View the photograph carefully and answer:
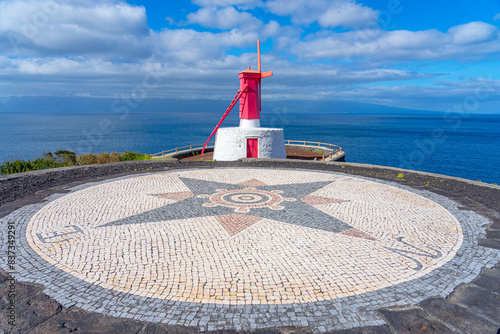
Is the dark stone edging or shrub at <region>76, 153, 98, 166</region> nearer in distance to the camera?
the dark stone edging

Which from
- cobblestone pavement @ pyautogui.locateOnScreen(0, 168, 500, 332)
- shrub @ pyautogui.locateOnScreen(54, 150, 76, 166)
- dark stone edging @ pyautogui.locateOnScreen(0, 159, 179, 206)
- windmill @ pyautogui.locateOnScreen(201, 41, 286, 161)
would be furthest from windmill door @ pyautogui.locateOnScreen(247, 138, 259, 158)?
cobblestone pavement @ pyautogui.locateOnScreen(0, 168, 500, 332)

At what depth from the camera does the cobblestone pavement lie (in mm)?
4680

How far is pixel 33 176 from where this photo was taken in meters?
12.6

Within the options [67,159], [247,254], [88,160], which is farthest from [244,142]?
[247,254]

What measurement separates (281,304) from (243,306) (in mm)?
576

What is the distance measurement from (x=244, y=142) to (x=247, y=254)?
17.6m

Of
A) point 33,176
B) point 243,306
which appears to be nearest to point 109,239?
point 243,306

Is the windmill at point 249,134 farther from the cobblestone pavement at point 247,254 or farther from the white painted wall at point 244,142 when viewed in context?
the cobblestone pavement at point 247,254

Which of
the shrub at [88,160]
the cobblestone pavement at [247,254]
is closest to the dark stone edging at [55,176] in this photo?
the cobblestone pavement at [247,254]

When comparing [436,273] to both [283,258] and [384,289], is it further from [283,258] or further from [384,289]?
[283,258]

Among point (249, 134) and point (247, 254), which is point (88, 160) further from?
point (247, 254)

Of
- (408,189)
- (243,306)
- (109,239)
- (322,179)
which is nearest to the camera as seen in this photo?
(243,306)

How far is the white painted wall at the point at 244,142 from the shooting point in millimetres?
23391

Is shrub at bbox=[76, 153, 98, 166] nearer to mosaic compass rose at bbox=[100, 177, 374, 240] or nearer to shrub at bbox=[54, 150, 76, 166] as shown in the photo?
shrub at bbox=[54, 150, 76, 166]
